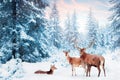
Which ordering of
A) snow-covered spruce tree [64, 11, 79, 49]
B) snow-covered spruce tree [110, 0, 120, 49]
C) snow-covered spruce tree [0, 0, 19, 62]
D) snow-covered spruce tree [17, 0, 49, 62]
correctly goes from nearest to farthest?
snow-covered spruce tree [0, 0, 19, 62]
snow-covered spruce tree [17, 0, 49, 62]
snow-covered spruce tree [110, 0, 120, 49]
snow-covered spruce tree [64, 11, 79, 49]

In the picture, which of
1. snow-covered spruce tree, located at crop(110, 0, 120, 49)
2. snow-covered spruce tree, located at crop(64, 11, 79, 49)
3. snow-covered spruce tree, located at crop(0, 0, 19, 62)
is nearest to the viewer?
snow-covered spruce tree, located at crop(0, 0, 19, 62)

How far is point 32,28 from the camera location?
794 inches

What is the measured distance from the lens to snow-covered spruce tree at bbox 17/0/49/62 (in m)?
18.8

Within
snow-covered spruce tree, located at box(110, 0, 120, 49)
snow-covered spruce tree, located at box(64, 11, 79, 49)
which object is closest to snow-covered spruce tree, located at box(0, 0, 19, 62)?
snow-covered spruce tree, located at box(110, 0, 120, 49)

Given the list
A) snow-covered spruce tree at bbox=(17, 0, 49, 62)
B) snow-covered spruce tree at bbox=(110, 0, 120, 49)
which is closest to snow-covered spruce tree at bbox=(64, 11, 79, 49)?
snow-covered spruce tree at bbox=(110, 0, 120, 49)

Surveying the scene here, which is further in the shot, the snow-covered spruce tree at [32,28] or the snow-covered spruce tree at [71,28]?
the snow-covered spruce tree at [71,28]

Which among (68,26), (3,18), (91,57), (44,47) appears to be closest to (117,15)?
(44,47)

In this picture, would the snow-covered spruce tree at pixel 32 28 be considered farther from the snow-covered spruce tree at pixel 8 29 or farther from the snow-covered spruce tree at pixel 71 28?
the snow-covered spruce tree at pixel 71 28

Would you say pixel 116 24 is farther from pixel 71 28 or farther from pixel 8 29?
pixel 71 28

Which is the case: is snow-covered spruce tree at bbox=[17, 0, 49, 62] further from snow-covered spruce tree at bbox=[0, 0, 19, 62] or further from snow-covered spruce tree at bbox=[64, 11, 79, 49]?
snow-covered spruce tree at bbox=[64, 11, 79, 49]

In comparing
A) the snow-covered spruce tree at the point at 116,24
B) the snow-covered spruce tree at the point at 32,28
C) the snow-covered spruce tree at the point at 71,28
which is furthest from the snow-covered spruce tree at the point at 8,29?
the snow-covered spruce tree at the point at 71,28

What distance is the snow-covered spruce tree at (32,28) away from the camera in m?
18.8

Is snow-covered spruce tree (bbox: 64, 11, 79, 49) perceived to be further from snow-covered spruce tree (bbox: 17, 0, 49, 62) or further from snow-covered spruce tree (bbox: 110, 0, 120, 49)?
snow-covered spruce tree (bbox: 17, 0, 49, 62)

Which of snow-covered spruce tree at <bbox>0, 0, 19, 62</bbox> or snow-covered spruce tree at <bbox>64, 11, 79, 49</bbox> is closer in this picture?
snow-covered spruce tree at <bbox>0, 0, 19, 62</bbox>
